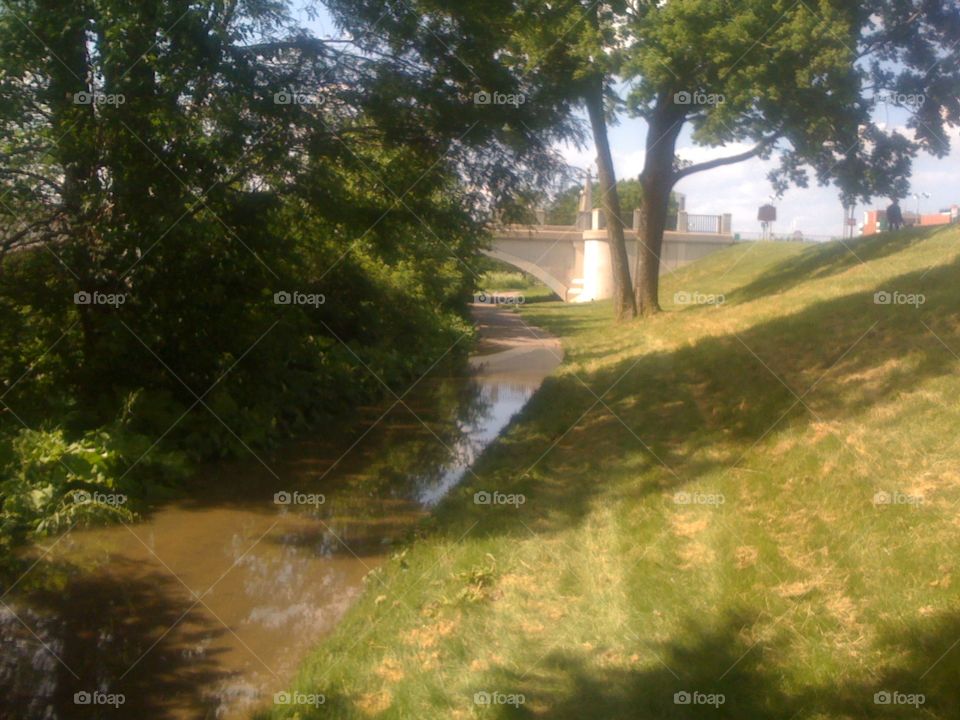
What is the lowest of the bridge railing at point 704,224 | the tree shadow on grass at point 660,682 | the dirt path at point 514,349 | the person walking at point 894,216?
the dirt path at point 514,349

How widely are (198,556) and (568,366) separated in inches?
456

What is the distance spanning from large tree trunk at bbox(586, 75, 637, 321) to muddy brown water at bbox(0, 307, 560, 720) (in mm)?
10965

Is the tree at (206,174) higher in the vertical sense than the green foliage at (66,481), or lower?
higher

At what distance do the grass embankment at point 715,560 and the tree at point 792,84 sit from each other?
22.6 feet

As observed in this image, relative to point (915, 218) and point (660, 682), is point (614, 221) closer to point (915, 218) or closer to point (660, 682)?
point (915, 218)

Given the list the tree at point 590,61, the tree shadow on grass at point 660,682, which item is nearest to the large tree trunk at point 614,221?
the tree at point 590,61

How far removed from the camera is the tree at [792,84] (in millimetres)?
17750

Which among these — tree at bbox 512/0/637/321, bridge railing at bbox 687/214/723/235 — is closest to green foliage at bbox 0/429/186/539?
tree at bbox 512/0/637/321

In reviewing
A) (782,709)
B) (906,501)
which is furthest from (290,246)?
→ (782,709)

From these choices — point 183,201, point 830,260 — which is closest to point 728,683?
point 183,201

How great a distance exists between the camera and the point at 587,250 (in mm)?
41719

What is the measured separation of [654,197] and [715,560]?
16617 mm

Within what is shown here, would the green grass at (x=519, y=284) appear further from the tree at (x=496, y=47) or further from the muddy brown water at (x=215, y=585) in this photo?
the muddy brown water at (x=215, y=585)

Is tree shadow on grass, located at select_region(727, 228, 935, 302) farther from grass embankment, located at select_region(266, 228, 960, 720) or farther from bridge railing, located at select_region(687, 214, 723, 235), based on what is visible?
bridge railing, located at select_region(687, 214, 723, 235)
